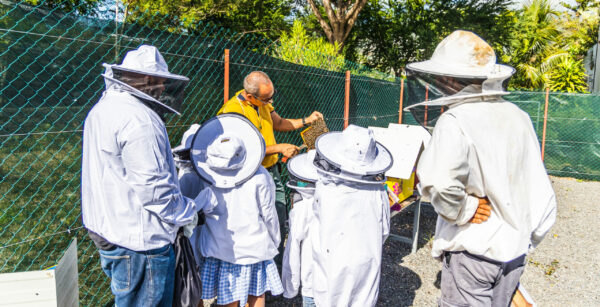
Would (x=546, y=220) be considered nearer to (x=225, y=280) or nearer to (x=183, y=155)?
(x=225, y=280)

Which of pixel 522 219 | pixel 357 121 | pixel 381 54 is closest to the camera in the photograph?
pixel 522 219

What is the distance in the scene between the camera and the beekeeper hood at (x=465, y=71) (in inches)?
83.6

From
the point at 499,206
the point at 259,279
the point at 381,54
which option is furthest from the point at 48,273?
the point at 381,54

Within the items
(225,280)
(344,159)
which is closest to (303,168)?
(344,159)

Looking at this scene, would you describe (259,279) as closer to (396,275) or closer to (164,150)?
(164,150)

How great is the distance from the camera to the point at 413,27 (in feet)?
78.9

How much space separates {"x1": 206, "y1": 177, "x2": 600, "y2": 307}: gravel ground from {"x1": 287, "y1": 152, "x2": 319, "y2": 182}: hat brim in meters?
1.38

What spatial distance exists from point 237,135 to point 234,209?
473 millimetres

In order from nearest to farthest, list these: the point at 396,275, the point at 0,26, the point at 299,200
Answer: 1. the point at 0,26
2. the point at 299,200
3. the point at 396,275

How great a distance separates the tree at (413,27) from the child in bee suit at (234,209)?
19955 mm

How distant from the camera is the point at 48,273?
198cm

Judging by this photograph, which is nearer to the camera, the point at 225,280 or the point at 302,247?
the point at 225,280

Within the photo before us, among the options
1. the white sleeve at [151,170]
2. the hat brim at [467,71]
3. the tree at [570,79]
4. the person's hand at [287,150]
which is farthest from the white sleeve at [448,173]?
the tree at [570,79]

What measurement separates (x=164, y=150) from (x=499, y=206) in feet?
5.62
